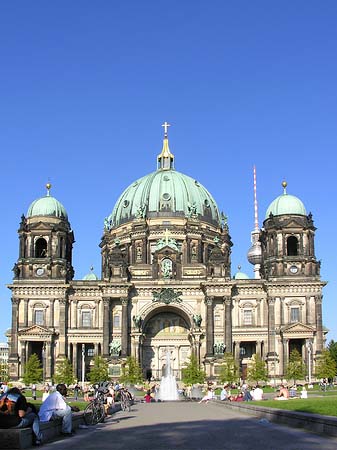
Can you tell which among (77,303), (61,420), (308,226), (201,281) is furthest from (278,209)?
(61,420)

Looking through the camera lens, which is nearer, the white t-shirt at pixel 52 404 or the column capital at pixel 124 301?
the white t-shirt at pixel 52 404

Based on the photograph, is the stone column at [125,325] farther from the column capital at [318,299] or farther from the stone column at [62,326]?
the column capital at [318,299]

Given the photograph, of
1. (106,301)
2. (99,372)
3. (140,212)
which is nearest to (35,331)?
(106,301)

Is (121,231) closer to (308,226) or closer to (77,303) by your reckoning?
(77,303)

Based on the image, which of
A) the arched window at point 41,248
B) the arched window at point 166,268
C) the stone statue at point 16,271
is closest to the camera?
the stone statue at point 16,271

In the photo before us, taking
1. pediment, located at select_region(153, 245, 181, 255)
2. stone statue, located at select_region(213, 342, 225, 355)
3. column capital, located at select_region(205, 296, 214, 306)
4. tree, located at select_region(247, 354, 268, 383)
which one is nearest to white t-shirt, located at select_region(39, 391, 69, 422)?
tree, located at select_region(247, 354, 268, 383)

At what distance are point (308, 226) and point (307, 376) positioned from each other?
1994 centimetres

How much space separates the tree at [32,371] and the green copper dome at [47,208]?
68.4 feet

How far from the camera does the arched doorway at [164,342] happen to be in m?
106

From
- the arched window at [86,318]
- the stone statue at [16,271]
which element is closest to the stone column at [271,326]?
the arched window at [86,318]

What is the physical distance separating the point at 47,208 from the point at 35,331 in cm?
1725

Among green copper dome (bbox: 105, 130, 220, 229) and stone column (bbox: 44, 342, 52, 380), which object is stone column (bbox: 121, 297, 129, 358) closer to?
stone column (bbox: 44, 342, 52, 380)

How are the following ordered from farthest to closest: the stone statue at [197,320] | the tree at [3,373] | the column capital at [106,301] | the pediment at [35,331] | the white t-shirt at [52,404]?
the stone statue at [197,320] → the column capital at [106,301] → the pediment at [35,331] → the tree at [3,373] → the white t-shirt at [52,404]

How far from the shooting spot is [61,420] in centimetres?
2381
